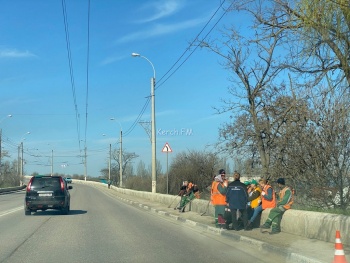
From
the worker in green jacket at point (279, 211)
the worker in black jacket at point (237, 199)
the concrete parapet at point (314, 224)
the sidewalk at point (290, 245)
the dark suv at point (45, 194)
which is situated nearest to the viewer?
the sidewalk at point (290, 245)

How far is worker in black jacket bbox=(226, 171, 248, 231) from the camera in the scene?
12344 millimetres

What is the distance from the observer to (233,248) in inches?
Answer: 407

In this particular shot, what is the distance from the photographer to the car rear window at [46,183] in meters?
19.8

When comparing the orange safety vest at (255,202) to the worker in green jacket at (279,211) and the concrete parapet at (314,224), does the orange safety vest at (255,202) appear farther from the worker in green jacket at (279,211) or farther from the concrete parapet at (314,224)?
the worker in green jacket at (279,211)

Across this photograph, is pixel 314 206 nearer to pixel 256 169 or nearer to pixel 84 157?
pixel 256 169

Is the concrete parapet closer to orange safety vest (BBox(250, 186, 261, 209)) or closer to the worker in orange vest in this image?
orange safety vest (BBox(250, 186, 261, 209))

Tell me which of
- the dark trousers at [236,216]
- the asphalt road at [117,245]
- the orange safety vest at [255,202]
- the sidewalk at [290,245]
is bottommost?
the asphalt road at [117,245]

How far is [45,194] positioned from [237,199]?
34.0ft

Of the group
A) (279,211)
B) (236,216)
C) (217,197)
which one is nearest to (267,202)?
(236,216)

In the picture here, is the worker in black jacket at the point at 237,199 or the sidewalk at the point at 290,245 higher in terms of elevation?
the worker in black jacket at the point at 237,199

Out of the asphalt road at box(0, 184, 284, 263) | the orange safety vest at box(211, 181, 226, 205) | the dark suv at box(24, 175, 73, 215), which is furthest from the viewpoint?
the dark suv at box(24, 175, 73, 215)

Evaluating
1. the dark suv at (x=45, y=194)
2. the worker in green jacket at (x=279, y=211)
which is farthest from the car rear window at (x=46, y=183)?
the worker in green jacket at (x=279, y=211)

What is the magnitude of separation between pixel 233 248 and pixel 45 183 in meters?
12.0

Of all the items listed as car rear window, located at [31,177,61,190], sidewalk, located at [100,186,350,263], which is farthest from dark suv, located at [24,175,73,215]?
sidewalk, located at [100,186,350,263]
